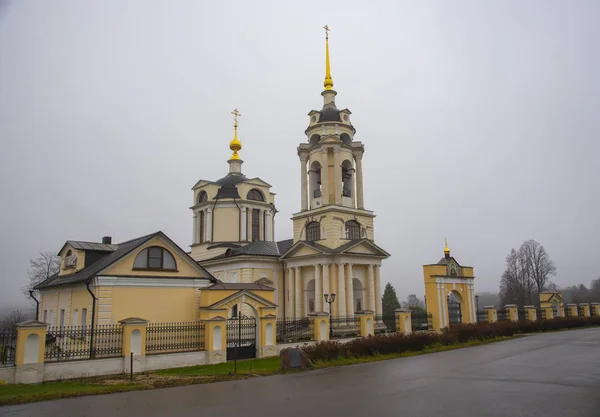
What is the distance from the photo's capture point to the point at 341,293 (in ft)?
102

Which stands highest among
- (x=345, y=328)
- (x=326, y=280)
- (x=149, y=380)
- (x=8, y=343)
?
(x=326, y=280)

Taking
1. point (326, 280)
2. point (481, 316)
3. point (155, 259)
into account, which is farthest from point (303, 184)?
point (155, 259)

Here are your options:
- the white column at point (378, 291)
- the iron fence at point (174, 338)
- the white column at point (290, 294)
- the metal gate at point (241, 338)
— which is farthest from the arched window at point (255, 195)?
the iron fence at point (174, 338)

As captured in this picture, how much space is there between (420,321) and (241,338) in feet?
42.2

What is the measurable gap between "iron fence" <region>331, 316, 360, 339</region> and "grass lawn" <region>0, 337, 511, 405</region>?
5.64 m

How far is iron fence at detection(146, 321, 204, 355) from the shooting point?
1751 centimetres

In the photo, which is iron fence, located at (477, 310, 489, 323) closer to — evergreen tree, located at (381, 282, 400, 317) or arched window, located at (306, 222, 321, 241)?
arched window, located at (306, 222, 321, 241)

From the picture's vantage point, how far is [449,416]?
838 centimetres

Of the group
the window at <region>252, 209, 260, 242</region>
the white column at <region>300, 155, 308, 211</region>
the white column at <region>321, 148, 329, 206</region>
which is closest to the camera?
the white column at <region>321, 148, 329, 206</region>

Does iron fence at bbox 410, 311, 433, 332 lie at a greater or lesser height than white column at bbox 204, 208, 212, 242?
lesser

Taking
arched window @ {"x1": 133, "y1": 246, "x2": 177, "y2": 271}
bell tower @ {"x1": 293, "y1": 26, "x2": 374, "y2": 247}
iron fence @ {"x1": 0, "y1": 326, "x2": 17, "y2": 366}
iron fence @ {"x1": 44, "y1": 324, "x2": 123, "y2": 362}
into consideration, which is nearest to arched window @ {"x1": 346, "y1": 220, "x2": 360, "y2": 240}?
bell tower @ {"x1": 293, "y1": 26, "x2": 374, "y2": 247}

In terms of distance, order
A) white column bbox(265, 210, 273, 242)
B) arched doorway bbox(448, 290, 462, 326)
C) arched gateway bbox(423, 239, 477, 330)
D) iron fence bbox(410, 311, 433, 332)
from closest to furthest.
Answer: iron fence bbox(410, 311, 433, 332)
arched gateway bbox(423, 239, 477, 330)
arched doorway bbox(448, 290, 462, 326)
white column bbox(265, 210, 273, 242)

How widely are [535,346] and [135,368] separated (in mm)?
16563

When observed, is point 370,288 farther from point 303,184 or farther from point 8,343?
point 8,343
